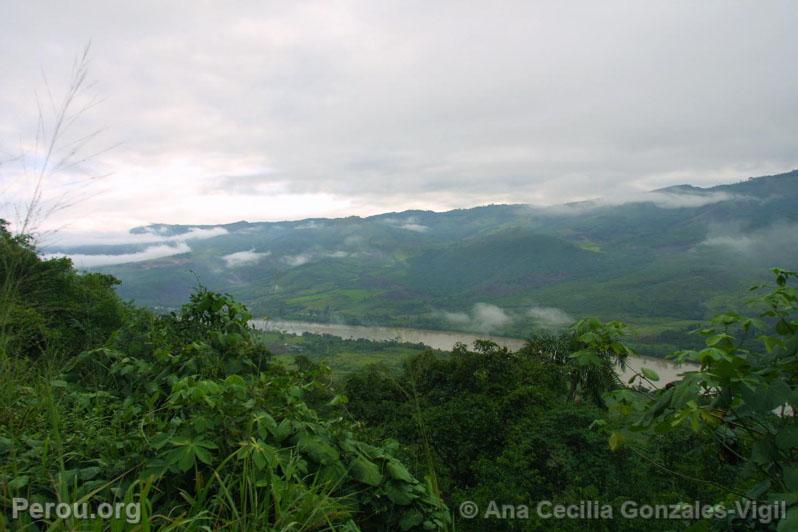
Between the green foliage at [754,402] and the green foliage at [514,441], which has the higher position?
the green foliage at [754,402]

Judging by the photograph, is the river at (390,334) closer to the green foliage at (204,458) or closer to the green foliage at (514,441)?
the green foliage at (514,441)

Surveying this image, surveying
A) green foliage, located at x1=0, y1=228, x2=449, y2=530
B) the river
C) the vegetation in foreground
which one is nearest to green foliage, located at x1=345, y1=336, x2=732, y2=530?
the vegetation in foreground

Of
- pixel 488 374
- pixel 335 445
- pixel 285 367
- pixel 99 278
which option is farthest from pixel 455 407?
pixel 99 278

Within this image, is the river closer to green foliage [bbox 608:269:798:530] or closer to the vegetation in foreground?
the vegetation in foreground

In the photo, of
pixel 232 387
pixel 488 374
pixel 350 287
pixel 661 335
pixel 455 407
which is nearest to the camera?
pixel 232 387

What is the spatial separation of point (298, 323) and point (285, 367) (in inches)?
5024

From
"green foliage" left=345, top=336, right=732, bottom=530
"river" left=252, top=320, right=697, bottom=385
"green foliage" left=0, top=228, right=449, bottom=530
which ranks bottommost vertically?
"river" left=252, top=320, right=697, bottom=385

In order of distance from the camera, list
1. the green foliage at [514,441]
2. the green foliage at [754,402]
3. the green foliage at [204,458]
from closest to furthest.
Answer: the green foliage at [754,402] < the green foliage at [204,458] < the green foliage at [514,441]

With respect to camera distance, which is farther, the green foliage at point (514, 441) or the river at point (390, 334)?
the river at point (390, 334)

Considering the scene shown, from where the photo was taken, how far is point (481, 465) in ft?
35.3

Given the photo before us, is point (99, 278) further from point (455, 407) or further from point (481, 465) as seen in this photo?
point (481, 465)

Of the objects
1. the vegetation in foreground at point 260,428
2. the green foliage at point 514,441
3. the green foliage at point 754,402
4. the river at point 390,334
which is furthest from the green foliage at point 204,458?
the river at point 390,334

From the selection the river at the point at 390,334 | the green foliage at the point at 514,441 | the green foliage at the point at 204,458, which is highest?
the green foliage at the point at 204,458

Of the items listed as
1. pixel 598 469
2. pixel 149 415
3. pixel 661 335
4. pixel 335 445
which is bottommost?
pixel 661 335
